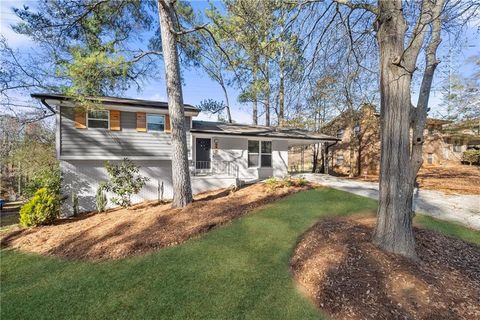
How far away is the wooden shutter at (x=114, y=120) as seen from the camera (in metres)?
10.7

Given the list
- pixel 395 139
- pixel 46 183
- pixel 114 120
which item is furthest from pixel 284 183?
pixel 46 183

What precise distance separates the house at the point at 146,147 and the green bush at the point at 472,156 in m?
16.9

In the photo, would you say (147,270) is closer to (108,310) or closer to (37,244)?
(108,310)

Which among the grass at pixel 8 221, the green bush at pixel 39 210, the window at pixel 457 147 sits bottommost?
the grass at pixel 8 221

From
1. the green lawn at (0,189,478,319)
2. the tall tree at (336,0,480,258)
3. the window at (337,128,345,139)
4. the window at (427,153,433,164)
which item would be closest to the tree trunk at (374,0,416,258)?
the tall tree at (336,0,480,258)

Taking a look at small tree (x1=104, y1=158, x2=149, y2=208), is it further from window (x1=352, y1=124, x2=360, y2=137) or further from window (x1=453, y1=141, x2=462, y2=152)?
window (x1=453, y1=141, x2=462, y2=152)

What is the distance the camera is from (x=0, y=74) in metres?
9.84

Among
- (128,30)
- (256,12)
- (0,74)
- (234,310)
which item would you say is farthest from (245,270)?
(0,74)

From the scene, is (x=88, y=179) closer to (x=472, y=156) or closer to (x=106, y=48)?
(x=106, y=48)

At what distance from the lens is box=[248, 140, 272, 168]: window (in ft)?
44.8

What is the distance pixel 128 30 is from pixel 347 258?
11.9m

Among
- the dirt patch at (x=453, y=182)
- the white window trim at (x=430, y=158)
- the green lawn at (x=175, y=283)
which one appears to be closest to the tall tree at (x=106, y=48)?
the green lawn at (x=175, y=283)

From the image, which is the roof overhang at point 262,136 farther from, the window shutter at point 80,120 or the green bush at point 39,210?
the green bush at point 39,210

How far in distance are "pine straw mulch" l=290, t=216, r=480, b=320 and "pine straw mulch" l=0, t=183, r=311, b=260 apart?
278cm
